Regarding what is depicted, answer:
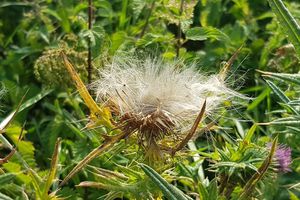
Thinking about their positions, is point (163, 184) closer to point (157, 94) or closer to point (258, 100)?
point (157, 94)

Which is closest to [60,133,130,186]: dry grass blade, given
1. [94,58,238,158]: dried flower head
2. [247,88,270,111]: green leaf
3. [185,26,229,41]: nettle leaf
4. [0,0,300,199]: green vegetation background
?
[94,58,238,158]: dried flower head

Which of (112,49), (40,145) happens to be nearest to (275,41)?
(112,49)

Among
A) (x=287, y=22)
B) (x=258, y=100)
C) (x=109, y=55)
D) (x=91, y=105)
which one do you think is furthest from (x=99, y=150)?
(x=258, y=100)

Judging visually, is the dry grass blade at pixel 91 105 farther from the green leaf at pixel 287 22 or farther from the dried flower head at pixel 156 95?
the green leaf at pixel 287 22

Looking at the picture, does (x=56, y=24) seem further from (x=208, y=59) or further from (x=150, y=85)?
(x=150, y=85)

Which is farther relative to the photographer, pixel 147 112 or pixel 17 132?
pixel 17 132

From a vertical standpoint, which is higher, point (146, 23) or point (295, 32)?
point (295, 32)

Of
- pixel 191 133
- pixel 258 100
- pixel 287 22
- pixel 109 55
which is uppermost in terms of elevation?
pixel 287 22

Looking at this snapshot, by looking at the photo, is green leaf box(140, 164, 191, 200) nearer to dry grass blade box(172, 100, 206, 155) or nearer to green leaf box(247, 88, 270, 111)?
dry grass blade box(172, 100, 206, 155)
